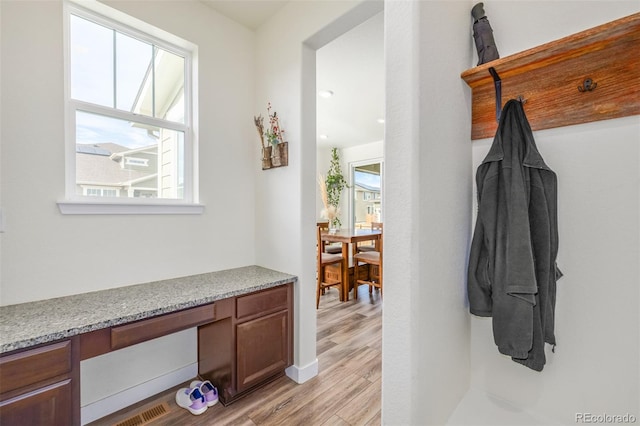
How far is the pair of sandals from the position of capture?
1.72 m

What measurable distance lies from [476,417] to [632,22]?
1.32m

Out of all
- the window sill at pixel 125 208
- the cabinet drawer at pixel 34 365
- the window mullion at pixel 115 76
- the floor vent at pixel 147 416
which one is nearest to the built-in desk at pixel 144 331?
the cabinet drawer at pixel 34 365

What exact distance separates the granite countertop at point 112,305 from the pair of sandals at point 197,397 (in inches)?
26.1

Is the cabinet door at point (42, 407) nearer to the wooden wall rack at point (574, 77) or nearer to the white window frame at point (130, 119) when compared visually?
the white window frame at point (130, 119)

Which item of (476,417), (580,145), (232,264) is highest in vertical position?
(580,145)

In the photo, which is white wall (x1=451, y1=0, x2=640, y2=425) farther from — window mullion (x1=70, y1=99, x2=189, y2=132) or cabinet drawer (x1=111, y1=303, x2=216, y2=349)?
window mullion (x1=70, y1=99, x2=189, y2=132)

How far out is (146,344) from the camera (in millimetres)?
1870

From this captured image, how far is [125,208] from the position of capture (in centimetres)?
179

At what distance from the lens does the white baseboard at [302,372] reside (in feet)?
6.63

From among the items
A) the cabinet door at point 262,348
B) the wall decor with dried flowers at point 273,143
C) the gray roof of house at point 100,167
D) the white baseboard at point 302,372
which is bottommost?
the white baseboard at point 302,372

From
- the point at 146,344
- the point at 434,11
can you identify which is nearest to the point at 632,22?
the point at 434,11

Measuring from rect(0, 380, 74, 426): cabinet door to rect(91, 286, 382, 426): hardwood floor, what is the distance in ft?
2.03

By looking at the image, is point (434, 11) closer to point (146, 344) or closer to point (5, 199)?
point (5, 199)

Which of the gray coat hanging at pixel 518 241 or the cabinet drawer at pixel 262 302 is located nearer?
the gray coat hanging at pixel 518 241
